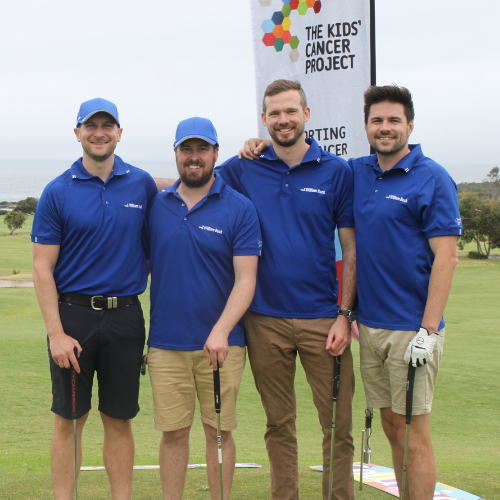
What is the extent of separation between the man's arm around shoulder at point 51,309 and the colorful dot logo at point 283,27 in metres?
3.25

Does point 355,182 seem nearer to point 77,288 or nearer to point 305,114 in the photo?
point 305,114

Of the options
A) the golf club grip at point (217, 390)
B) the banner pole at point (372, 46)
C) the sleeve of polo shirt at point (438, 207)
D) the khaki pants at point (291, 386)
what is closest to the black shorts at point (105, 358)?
the golf club grip at point (217, 390)

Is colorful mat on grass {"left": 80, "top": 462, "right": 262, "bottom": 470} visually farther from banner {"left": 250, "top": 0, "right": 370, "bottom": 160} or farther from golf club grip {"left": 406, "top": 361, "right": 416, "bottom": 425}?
banner {"left": 250, "top": 0, "right": 370, "bottom": 160}

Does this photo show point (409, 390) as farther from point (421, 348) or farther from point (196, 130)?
point (196, 130)

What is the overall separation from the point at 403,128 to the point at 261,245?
1.12 meters

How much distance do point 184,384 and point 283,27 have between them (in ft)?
11.9

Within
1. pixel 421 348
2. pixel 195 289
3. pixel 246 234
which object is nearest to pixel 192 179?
pixel 246 234

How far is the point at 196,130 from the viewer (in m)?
3.90

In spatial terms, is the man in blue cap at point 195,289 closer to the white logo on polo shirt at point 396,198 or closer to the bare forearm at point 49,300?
the bare forearm at point 49,300

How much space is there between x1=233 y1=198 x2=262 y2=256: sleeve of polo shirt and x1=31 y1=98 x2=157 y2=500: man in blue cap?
62cm

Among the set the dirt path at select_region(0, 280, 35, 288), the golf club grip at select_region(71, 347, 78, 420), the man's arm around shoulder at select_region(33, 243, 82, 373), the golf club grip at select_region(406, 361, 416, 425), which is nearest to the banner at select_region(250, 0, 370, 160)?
the man's arm around shoulder at select_region(33, 243, 82, 373)

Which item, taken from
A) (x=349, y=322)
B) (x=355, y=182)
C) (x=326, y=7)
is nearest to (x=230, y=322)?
(x=349, y=322)

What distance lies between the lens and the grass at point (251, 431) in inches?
189

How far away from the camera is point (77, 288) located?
389 cm
